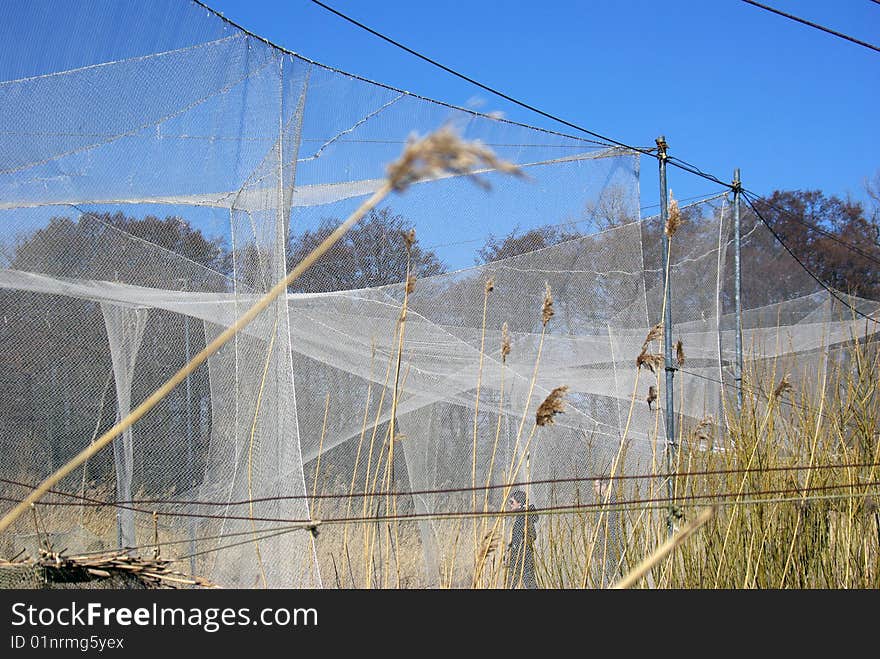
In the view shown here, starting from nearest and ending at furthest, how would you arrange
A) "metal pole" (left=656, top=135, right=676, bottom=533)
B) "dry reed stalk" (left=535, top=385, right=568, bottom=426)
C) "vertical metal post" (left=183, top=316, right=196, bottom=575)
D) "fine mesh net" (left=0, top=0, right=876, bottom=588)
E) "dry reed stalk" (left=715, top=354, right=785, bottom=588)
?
1. "dry reed stalk" (left=535, top=385, right=568, bottom=426)
2. "dry reed stalk" (left=715, top=354, right=785, bottom=588)
3. "fine mesh net" (left=0, top=0, right=876, bottom=588)
4. "metal pole" (left=656, top=135, right=676, bottom=533)
5. "vertical metal post" (left=183, top=316, right=196, bottom=575)

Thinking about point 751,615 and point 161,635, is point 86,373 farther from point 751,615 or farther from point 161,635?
point 751,615

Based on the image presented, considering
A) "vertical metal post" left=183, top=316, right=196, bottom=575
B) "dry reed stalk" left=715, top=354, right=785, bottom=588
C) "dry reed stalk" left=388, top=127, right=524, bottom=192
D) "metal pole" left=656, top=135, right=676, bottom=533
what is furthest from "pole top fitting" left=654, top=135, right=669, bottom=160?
"dry reed stalk" left=388, top=127, right=524, bottom=192

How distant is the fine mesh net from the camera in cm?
241

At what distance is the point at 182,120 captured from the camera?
2645 mm

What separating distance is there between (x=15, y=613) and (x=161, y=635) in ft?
0.92

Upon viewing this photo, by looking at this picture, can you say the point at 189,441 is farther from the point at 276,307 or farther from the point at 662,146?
the point at 662,146

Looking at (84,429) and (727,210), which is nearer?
(84,429)

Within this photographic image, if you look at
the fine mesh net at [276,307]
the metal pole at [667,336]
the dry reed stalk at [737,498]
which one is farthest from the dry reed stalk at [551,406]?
the metal pole at [667,336]

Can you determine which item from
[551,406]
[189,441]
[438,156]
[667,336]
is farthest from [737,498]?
[189,441]

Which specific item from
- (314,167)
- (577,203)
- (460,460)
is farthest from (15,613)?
(577,203)

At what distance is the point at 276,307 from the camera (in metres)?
2.60

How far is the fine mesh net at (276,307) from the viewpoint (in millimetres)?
2414

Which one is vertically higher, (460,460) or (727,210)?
(727,210)

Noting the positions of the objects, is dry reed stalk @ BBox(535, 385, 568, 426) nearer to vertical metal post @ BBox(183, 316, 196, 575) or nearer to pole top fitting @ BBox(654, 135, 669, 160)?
vertical metal post @ BBox(183, 316, 196, 575)
